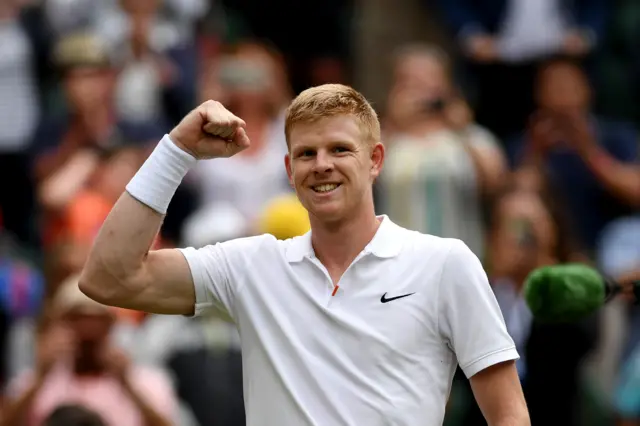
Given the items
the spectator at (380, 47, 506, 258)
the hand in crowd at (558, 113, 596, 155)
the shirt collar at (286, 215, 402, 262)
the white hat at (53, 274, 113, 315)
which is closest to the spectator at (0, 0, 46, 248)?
the white hat at (53, 274, 113, 315)

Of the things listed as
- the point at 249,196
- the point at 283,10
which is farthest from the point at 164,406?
the point at 283,10

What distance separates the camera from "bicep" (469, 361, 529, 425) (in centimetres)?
412

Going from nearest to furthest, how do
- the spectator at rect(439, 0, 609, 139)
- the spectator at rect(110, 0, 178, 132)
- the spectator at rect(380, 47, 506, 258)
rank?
the spectator at rect(380, 47, 506, 258) → the spectator at rect(439, 0, 609, 139) → the spectator at rect(110, 0, 178, 132)

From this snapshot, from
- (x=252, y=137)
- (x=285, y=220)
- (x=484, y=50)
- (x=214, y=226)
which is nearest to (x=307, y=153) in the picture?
(x=285, y=220)

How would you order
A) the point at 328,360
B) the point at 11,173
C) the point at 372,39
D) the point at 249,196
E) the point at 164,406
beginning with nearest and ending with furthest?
the point at 328,360
the point at 164,406
the point at 249,196
the point at 11,173
the point at 372,39

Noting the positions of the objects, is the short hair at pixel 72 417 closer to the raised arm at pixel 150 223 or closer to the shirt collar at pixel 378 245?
the raised arm at pixel 150 223

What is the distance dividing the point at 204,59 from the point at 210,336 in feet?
11.0

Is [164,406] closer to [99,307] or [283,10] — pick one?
[99,307]

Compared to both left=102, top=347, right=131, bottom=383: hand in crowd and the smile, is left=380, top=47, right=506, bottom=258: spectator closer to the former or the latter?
left=102, top=347, right=131, bottom=383: hand in crowd

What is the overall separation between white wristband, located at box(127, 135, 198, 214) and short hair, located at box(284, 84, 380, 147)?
0.35 m

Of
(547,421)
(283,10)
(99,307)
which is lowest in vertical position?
(547,421)

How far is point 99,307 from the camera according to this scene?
24.9ft

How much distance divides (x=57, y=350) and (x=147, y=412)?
0.60 metres

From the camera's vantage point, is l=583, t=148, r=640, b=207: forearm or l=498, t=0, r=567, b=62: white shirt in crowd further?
l=498, t=0, r=567, b=62: white shirt in crowd
